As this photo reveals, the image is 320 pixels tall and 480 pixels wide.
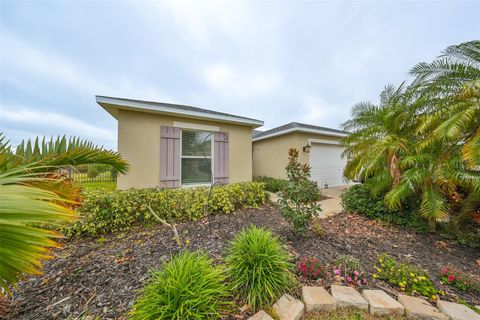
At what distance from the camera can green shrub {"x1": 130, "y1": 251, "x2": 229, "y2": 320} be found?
1.45 m

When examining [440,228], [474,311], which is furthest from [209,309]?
[440,228]

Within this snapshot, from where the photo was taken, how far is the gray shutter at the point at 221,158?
228 inches

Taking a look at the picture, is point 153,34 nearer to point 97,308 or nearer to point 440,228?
point 97,308

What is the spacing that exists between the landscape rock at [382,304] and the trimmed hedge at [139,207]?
307 centimetres

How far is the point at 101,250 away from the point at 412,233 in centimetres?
591

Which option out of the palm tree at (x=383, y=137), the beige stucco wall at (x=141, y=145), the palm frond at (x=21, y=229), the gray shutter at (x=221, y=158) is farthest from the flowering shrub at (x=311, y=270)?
the beige stucco wall at (x=141, y=145)

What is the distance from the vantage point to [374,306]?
1803 millimetres

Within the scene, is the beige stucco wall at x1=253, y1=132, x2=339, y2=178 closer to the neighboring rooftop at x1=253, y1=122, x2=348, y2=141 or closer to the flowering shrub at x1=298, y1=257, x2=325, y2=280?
the neighboring rooftop at x1=253, y1=122, x2=348, y2=141

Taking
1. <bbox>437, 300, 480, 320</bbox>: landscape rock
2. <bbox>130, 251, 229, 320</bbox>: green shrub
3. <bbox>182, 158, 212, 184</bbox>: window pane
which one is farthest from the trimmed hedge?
<bbox>437, 300, 480, 320</bbox>: landscape rock

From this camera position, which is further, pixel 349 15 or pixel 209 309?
pixel 349 15

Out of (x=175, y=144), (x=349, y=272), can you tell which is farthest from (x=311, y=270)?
(x=175, y=144)

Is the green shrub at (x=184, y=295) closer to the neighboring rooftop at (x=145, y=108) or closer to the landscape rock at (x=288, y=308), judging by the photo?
the landscape rock at (x=288, y=308)

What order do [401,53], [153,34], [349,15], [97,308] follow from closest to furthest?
[97,308], [349,15], [153,34], [401,53]

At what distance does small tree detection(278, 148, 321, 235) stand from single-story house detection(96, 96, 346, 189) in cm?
191
